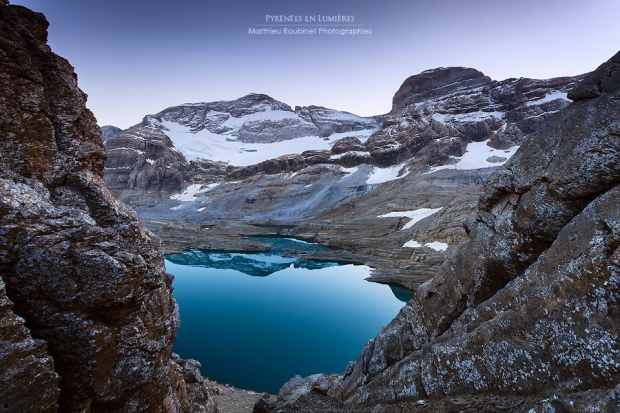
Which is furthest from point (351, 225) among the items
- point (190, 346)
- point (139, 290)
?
point (139, 290)

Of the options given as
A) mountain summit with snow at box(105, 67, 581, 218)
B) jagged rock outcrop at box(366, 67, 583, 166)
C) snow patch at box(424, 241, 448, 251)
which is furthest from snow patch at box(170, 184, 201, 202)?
snow patch at box(424, 241, 448, 251)

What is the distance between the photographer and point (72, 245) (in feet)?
18.3

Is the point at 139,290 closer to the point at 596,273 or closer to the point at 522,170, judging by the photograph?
the point at 596,273

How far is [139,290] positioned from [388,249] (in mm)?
38790

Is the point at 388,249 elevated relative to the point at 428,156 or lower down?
lower down

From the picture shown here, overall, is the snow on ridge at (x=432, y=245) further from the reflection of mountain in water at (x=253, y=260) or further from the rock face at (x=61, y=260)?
the rock face at (x=61, y=260)

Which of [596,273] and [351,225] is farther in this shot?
[351,225]

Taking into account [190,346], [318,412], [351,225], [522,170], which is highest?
[522,170]

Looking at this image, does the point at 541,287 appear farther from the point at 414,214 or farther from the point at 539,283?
the point at 414,214

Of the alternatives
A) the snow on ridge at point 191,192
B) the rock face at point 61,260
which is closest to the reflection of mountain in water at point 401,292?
the rock face at point 61,260

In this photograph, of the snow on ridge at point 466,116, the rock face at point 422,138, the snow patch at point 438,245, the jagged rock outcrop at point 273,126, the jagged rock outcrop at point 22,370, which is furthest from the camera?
the jagged rock outcrop at point 273,126

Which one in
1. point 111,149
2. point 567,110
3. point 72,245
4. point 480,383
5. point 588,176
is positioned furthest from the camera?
point 111,149

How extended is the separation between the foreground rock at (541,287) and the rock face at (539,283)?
0.02 meters

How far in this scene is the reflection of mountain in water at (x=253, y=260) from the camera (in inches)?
1658
